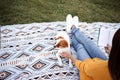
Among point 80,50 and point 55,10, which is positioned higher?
point 55,10

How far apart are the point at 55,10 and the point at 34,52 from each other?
3.50 feet

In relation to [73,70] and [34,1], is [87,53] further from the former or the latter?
[34,1]

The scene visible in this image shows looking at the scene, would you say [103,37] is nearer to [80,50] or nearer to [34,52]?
[80,50]

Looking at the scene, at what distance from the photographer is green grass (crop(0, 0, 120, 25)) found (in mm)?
3064

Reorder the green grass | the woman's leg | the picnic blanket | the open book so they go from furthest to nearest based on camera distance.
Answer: the green grass → the open book → the picnic blanket → the woman's leg

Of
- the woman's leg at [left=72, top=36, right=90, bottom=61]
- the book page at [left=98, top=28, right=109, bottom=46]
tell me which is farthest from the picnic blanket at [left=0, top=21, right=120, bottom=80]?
the book page at [left=98, top=28, right=109, bottom=46]

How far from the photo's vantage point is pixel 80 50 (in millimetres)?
2145

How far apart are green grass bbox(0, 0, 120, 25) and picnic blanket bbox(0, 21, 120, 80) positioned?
0.23m

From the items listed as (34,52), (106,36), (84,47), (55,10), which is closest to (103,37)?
(106,36)

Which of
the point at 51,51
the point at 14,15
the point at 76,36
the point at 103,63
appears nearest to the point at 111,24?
the point at 76,36

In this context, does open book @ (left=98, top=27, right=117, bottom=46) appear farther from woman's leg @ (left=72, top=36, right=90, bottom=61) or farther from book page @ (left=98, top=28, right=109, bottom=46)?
woman's leg @ (left=72, top=36, right=90, bottom=61)

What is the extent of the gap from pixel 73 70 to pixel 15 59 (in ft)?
1.69

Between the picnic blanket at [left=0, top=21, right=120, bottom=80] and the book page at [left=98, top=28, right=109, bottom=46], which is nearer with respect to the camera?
the picnic blanket at [left=0, top=21, right=120, bottom=80]

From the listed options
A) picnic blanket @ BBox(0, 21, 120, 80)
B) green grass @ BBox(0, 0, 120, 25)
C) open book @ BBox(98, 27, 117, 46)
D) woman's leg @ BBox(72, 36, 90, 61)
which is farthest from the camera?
green grass @ BBox(0, 0, 120, 25)
